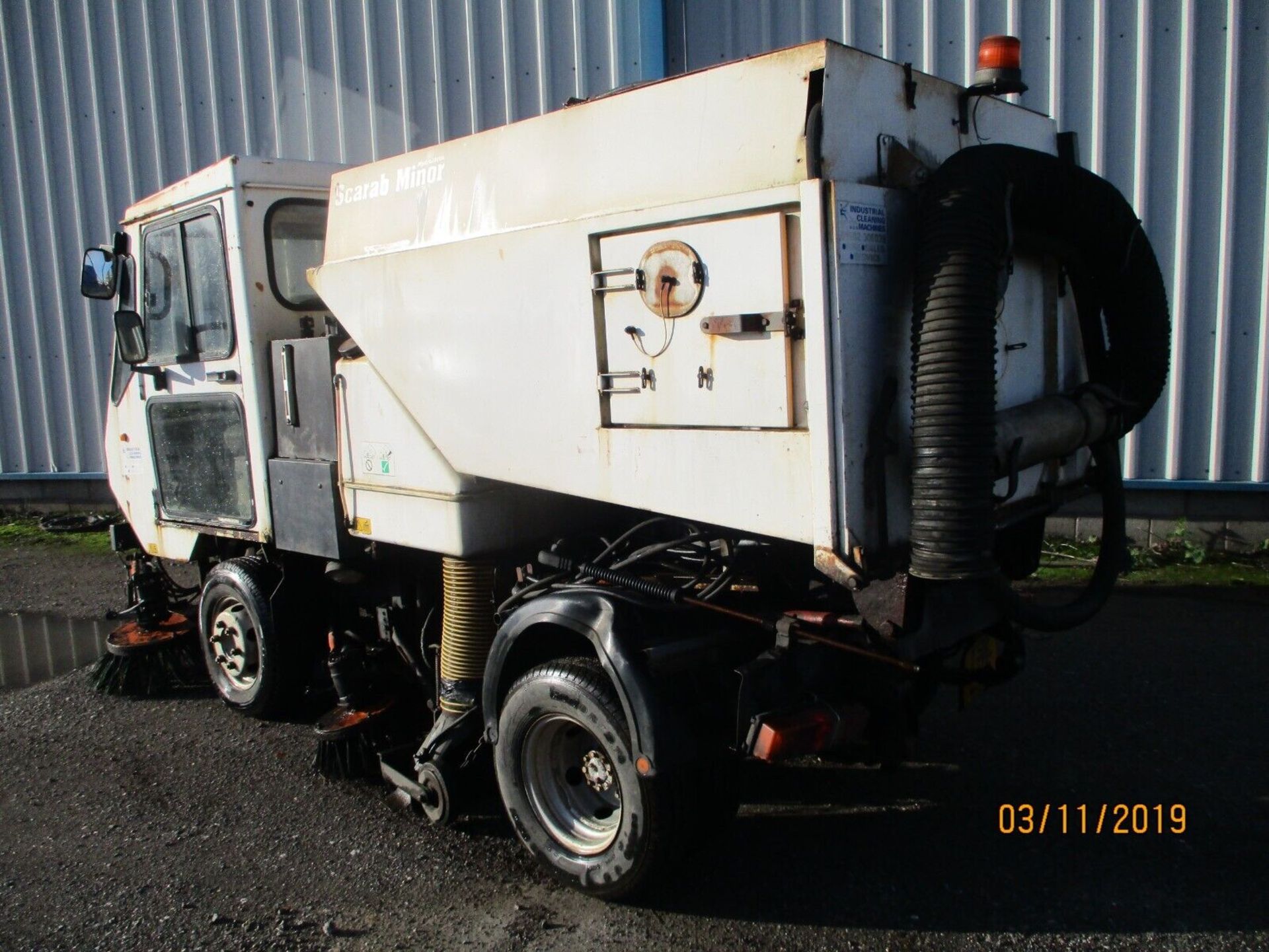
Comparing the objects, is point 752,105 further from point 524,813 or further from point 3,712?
point 3,712

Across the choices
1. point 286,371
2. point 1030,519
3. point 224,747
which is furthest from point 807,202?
point 224,747

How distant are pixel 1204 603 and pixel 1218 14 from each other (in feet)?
12.9

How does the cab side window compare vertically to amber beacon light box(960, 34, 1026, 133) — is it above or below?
below

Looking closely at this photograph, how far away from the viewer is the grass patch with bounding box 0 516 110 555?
939cm

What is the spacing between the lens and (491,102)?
8.56 m

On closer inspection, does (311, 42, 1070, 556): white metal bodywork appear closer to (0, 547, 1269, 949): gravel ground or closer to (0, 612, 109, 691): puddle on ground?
(0, 547, 1269, 949): gravel ground

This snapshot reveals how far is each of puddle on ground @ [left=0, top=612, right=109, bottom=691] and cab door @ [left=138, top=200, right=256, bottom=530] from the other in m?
1.46

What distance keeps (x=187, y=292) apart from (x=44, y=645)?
3036 mm

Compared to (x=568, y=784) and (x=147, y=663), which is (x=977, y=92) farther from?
(x=147, y=663)

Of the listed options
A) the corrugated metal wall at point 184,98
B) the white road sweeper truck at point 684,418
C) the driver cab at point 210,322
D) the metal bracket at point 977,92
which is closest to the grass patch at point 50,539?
the corrugated metal wall at point 184,98

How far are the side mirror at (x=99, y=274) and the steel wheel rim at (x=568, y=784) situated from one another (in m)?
3.53

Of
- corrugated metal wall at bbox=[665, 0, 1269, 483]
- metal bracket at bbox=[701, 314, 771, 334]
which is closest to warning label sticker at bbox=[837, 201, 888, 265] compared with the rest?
metal bracket at bbox=[701, 314, 771, 334]

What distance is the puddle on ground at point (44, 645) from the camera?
6023mm
